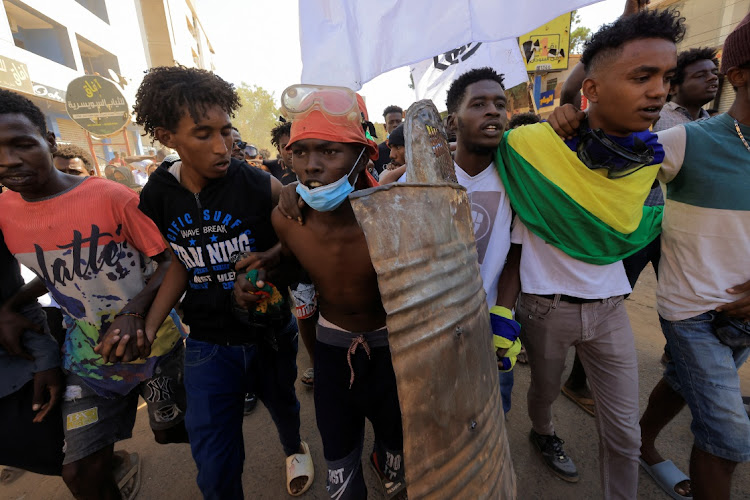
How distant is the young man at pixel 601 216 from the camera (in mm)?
1388

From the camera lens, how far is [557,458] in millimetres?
2234

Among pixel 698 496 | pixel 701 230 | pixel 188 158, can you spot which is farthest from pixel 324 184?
pixel 698 496

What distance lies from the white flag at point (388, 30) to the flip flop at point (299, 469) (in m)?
2.44

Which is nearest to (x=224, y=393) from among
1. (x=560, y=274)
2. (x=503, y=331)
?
(x=503, y=331)

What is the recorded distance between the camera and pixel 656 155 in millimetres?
1519

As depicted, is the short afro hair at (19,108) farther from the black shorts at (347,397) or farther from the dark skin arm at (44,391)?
the black shorts at (347,397)

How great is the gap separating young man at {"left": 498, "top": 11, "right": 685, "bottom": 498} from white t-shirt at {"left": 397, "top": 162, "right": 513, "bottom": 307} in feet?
0.23

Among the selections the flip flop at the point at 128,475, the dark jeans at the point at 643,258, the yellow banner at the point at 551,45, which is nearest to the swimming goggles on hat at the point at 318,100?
the dark jeans at the point at 643,258

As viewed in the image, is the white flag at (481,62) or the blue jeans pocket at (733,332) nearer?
the blue jeans pocket at (733,332)

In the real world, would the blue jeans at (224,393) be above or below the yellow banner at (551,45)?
below

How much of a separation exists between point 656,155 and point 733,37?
24.8 inches

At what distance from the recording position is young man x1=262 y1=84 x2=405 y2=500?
1.41 m

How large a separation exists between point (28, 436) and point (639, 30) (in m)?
3.43

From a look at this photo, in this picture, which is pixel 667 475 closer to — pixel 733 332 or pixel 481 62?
pixel 733 332
